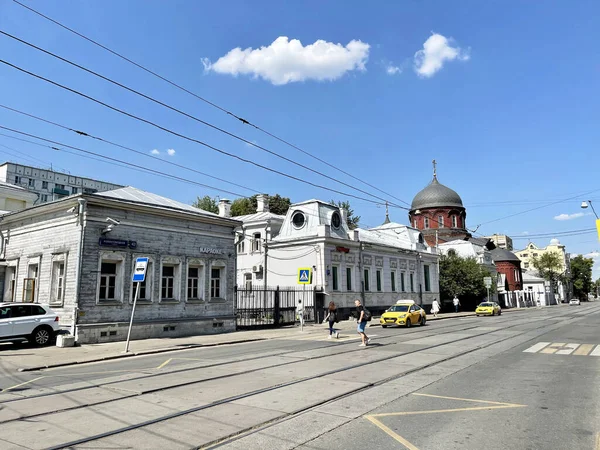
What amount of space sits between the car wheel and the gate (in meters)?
9.79

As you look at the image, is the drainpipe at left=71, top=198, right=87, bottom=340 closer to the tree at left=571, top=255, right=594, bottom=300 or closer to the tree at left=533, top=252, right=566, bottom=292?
the tree at left=533, top=252, right=566, bottom=292

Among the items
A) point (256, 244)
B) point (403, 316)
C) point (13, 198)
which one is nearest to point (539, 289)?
point (256, 244)

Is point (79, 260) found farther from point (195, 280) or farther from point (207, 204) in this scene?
point (207, 204)

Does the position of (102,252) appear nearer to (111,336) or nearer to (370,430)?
(111,336)

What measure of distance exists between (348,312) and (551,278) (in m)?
85.7

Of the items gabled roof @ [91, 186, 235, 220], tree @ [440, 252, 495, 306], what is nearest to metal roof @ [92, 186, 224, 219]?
gabled roof @ [91, 186, 235, 220]

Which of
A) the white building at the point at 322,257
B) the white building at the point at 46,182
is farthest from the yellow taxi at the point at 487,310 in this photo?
the white building at the point at 46,182

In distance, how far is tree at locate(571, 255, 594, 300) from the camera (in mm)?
126312

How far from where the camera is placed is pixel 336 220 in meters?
36.1

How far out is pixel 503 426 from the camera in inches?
235

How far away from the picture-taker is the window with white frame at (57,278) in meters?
19.3

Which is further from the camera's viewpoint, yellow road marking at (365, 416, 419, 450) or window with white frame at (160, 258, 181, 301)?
window with white frame at (160, 258, 181, 301)

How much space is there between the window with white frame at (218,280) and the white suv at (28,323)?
807 cm

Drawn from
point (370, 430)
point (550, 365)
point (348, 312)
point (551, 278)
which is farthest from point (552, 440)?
point (551, 278)
